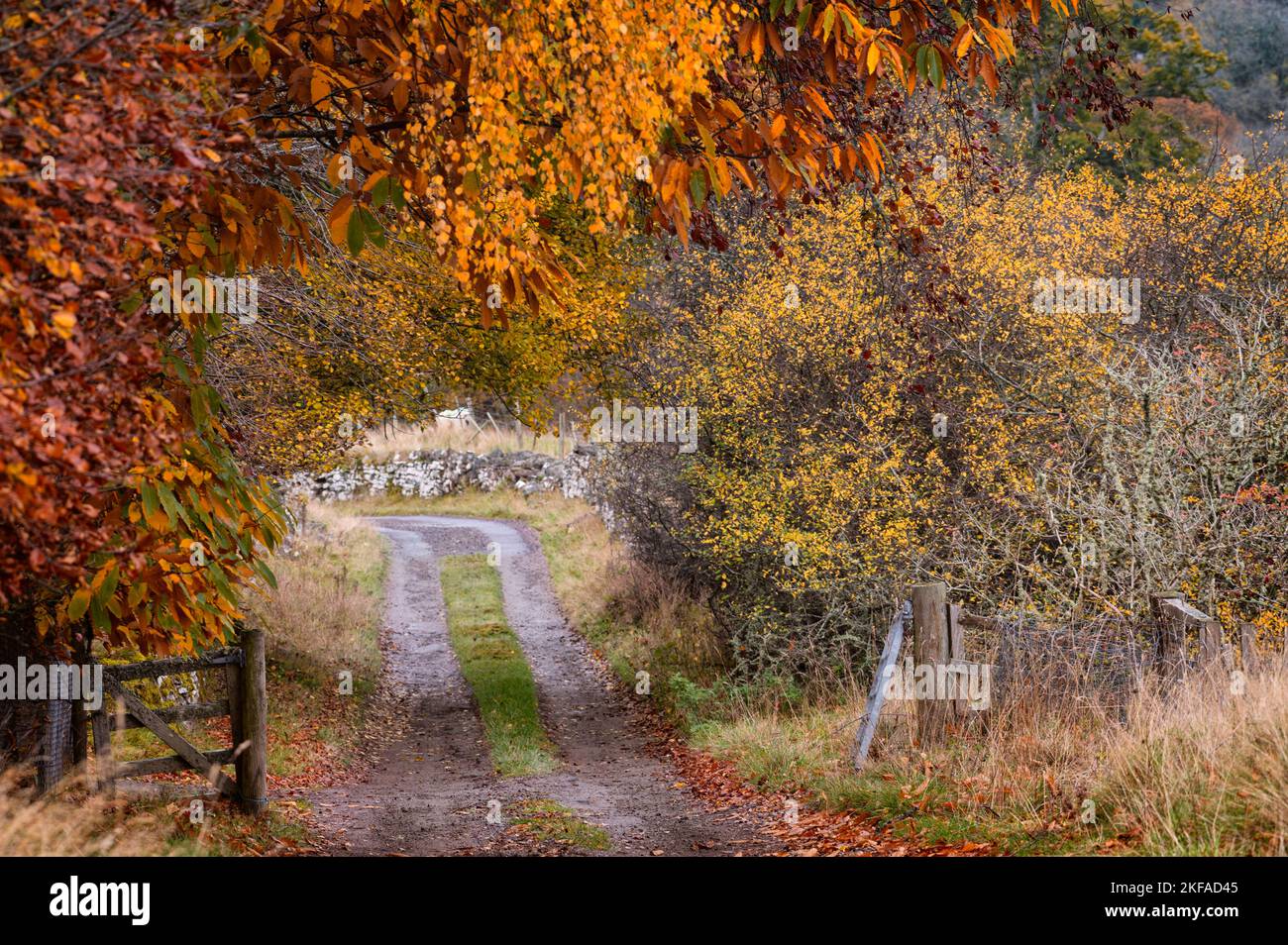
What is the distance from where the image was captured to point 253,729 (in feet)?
32.0

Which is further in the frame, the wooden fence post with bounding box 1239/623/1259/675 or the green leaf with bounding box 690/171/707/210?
the wooden fence post with bounding box 1239/623/1259/675

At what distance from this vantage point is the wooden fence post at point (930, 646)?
959 cm

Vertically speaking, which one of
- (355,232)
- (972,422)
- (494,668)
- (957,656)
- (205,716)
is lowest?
(494,668)

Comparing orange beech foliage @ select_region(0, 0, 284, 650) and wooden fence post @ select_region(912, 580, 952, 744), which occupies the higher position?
orange beech foliage @ select_region(0, 0, 284, 650)

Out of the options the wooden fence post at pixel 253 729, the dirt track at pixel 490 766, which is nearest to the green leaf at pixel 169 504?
the wooden fence post at pixel 253 729

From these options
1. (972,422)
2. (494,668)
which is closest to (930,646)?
(972,422)

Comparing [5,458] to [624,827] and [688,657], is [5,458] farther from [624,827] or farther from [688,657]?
[688,657]

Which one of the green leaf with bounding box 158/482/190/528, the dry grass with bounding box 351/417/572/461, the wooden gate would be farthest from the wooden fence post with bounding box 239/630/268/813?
the dry grass with bounding box 351/417/572/461

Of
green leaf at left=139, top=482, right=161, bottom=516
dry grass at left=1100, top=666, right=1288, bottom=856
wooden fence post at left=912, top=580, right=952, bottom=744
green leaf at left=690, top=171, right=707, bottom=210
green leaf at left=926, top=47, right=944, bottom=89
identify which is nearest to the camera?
green leaf at left=139, top=482, right=161, bottom=516

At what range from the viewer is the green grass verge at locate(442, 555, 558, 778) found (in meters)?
14.2

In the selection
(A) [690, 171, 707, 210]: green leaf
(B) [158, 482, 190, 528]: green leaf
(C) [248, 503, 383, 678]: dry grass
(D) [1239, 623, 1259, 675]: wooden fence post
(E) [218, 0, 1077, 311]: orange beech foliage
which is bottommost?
(C) [248, 503, 383, 678]: dry grass

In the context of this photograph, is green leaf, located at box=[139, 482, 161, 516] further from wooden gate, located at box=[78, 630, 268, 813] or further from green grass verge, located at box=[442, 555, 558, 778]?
green grass verge, located at box=[442, 555, 558, 778]

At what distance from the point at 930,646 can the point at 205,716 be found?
19.0 ft

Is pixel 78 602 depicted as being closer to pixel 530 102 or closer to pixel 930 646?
pixel 530 102
